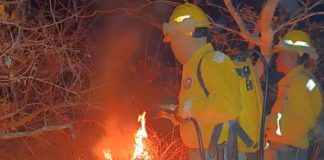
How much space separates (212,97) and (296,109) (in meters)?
1.44

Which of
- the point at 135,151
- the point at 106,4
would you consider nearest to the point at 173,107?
the point at 135,151

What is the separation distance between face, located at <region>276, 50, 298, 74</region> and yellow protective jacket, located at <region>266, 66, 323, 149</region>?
7cm

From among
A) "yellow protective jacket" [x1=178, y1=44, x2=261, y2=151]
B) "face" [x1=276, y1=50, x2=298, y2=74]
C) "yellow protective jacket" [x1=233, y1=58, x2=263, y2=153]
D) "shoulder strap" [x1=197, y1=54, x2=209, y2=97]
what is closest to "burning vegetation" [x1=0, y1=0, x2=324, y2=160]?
"yellow protective jacket" [x1=178, y1=44, x2=261, y2=151]

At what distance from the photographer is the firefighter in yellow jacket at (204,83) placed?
3703mm

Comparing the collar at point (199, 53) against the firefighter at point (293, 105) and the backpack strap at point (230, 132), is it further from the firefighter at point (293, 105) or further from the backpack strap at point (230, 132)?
the firefighter at point (293, 105)

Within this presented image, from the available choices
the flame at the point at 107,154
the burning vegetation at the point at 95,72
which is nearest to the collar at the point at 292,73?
the burning vegetation at the point at 95,72

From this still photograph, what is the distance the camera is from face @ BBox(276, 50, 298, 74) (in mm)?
5074

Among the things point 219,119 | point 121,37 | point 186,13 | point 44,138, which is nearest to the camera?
point 219,119

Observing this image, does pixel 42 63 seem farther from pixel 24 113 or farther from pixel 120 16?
pixel 120 16

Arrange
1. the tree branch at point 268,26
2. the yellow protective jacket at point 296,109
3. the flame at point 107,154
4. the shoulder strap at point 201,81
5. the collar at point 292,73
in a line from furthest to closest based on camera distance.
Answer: the flame at point 107,154, the tree branch at point 268,26, the collar at point 292,73, the yellow protective jacket at point 296,109, the shoulder strap at point 201,81

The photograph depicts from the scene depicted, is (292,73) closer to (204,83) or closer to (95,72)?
(204,83)

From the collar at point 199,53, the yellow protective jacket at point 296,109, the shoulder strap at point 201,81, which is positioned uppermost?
the collar at point 199,53

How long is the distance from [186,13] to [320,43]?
465 cm

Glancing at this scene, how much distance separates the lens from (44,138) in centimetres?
805
